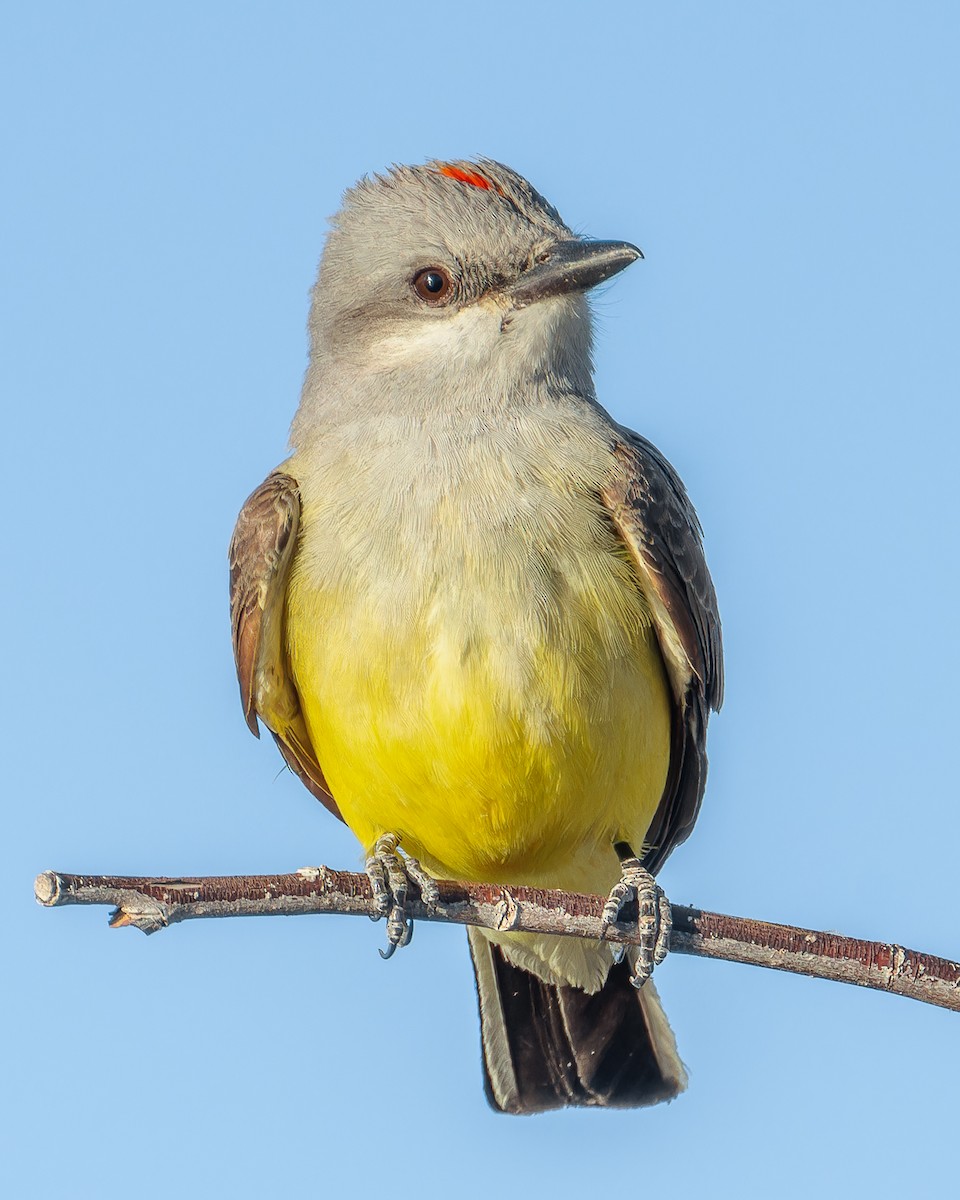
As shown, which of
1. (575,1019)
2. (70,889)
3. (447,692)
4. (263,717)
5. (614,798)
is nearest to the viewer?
(70,889)

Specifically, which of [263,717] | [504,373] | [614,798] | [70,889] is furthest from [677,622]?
[70,889]

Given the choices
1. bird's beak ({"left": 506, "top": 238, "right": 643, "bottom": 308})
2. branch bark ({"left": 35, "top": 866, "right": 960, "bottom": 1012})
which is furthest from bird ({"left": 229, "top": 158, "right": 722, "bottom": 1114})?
branch bark ({"left": 35, "top": 866, "right": 960, "bottom": 1012})

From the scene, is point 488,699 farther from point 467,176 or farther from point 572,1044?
point 467,176

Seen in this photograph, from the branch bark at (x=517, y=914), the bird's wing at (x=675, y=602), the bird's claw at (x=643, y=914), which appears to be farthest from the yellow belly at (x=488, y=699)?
the branch bark at (x=517, y=914)

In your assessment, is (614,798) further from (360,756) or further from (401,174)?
(401,174)

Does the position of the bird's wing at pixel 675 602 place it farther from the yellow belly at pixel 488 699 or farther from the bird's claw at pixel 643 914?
the bird's claw at pixel 643 914

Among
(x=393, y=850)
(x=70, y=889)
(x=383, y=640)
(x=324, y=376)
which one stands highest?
(x=324, y=376)
